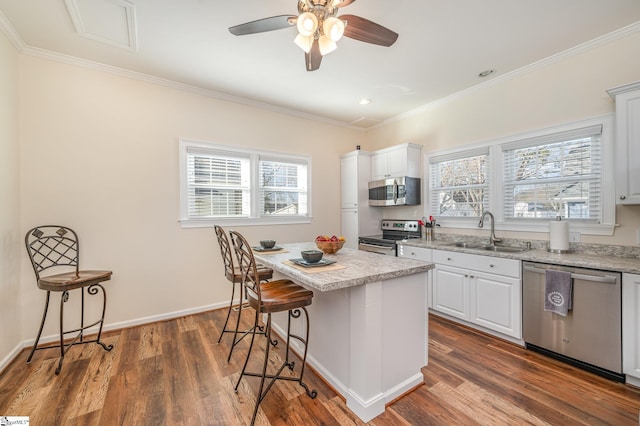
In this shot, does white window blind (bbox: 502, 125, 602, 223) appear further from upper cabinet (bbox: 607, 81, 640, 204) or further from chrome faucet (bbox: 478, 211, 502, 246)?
upper cabinet (bbox: 607, 81, 640, 204)

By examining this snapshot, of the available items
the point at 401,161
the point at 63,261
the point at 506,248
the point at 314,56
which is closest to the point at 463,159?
the point at 401,161

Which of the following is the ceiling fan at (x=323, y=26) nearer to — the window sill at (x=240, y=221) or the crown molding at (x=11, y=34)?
the crown molding at (x=11, y=34)

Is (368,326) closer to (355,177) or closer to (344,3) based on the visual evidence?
(344,3)

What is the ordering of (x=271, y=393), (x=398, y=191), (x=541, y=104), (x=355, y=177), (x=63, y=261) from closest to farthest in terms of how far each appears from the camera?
(x=271, y=393) → (x=63, y=261) → (x=541, y=104) → (x=398, y=191) → (x=355, y=177)

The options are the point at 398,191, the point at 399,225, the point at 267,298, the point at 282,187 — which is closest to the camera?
the point at 267,298

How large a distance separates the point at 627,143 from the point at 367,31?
90.0 inches

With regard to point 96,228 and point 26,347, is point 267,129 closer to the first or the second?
point 96,228

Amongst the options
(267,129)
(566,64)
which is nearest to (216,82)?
(267,129)

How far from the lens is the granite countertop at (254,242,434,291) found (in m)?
1.50

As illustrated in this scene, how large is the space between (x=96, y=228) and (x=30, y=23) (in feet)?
6.07

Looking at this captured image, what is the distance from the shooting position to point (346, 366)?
5.86 ft

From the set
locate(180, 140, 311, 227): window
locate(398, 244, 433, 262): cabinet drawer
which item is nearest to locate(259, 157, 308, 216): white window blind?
locate(180, 140, 311, 227): window

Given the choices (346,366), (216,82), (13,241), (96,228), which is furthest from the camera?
(216,82)

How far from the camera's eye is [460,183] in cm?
363
